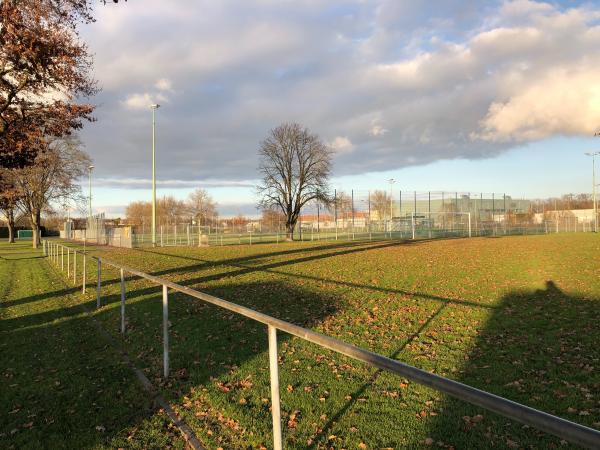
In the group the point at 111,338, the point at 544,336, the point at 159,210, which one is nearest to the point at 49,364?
the point at 111,338

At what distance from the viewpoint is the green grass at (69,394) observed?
4102 mm

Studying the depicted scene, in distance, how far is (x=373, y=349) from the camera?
6.61 metres

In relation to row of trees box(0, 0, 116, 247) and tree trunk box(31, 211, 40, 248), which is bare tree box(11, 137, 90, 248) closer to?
tree trunk box(31, 211, 40, 248)

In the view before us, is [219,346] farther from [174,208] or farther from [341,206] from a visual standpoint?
[174,208]

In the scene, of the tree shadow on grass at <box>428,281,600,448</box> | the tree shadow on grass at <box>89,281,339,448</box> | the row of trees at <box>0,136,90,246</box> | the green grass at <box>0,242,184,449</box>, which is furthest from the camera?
the row of trees at <box>0,136,90,246</box>

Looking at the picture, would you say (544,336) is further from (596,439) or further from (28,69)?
(28,69)

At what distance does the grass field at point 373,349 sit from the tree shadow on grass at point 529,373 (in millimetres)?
18

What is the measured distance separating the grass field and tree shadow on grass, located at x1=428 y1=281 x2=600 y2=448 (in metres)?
0.02

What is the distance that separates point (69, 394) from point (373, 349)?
4012 mm

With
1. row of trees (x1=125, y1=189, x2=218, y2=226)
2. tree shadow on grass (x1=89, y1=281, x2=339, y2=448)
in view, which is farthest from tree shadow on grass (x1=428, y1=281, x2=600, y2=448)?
row of trees (x1=125, y1=189, x2=218, y2=226)

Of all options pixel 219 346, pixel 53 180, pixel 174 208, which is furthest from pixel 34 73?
pixel 174 208

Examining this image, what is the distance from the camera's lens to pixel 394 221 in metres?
52.9

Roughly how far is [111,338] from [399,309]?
5573 mm

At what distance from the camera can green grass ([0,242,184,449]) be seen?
4102mm
